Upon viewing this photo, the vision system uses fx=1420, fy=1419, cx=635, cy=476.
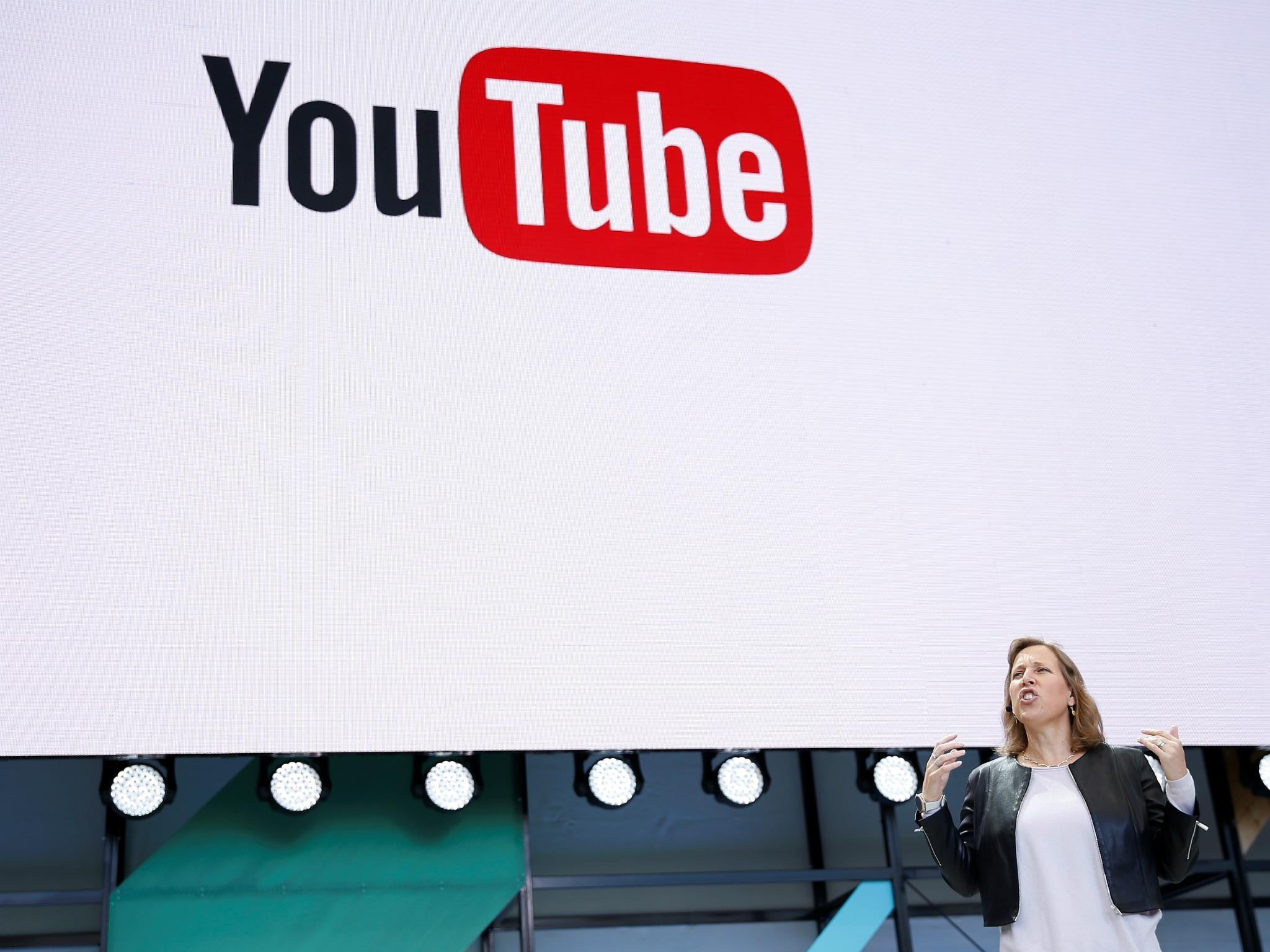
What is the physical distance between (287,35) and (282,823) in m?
2.11

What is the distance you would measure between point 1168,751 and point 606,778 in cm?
189

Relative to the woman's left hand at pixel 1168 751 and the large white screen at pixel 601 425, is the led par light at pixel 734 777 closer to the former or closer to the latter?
the large white screen at pixel 601 425

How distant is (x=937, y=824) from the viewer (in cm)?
216

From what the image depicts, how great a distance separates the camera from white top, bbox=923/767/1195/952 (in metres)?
2.04

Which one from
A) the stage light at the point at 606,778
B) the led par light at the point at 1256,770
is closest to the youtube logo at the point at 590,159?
the stage light at the point at 606,778

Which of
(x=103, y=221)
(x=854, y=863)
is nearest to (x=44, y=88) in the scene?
(x=103, y=221)

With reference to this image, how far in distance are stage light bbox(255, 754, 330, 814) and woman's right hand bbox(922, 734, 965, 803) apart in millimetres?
1793

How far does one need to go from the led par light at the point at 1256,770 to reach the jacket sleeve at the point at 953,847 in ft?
7.16

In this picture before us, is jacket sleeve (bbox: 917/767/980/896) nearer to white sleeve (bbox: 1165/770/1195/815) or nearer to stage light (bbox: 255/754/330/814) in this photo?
white sleeve (bbox: 1165/770/1195/815)

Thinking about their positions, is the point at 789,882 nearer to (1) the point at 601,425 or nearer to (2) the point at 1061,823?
(1) the point at 601,425

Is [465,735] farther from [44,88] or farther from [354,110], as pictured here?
[44,88]

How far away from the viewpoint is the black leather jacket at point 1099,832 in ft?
6.74

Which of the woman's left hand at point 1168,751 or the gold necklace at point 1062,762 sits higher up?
the gold necklace at point 1062,762

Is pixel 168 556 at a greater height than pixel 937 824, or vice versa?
pixel 168 556
